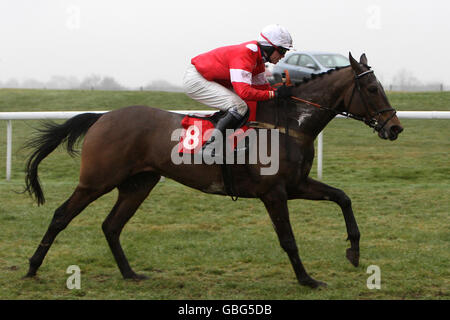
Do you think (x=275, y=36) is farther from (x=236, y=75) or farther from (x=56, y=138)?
(x=56, y=138)

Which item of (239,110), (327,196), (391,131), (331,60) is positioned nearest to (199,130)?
(239,110)

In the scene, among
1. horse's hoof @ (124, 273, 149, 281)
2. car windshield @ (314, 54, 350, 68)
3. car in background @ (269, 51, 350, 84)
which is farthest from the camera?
car windshield @ (314, 54, 350, 68)

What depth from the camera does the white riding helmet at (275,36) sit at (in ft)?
15.0

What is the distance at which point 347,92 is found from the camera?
4590mm

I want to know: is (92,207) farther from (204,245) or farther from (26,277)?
(26,277)

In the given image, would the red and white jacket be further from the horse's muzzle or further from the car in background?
the car in background

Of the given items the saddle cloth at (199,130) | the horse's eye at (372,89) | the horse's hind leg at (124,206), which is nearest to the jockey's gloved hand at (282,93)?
the saddle cloth at (199,130)

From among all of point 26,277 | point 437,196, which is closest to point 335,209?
point 437,196

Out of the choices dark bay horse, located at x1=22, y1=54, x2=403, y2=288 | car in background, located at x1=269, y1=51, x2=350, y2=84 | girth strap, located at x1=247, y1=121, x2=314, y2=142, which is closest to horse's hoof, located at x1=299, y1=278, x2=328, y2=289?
dark bay horse, located at x1=22, y1=54, x2=403, y2=288

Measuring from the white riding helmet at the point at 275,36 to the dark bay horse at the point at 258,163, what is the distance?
40cm

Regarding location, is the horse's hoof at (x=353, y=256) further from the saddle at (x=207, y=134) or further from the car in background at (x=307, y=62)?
the car in background at (x=307, y=62)

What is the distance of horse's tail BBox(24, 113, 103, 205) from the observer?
16.8 ft

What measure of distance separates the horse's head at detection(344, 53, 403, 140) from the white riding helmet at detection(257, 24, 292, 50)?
525 mm
